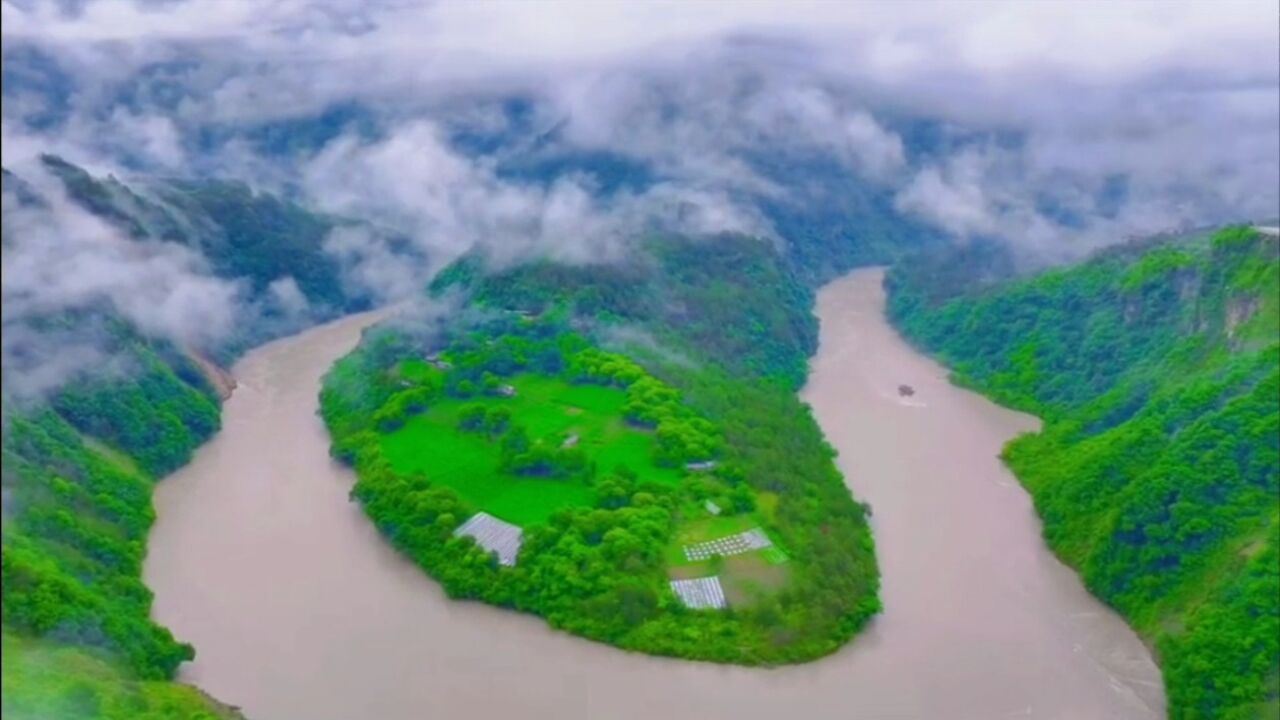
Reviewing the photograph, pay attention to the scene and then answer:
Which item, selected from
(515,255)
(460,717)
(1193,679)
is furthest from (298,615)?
(515,255)

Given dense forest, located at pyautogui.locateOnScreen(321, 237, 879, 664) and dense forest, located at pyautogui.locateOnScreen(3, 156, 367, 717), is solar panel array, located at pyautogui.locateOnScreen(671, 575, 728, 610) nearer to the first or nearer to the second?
dense forest, located at pyautogui.locateOnScreen(321, 237, 879, 664)

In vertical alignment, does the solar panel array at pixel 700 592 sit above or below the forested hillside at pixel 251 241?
above

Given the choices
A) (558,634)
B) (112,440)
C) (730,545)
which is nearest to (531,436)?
(730,545)

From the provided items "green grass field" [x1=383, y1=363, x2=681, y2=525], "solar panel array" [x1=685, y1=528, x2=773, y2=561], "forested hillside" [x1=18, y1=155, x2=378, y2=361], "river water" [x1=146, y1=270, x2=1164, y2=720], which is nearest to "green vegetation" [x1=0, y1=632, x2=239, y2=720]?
"river water" [x1=146, y1=270, x2=1164, y2=720]

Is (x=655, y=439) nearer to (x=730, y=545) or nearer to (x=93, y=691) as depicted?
(x=730, y=545)

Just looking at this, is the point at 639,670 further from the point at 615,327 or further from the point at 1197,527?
the point at 615,327

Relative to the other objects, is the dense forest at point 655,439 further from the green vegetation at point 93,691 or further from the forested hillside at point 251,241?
the green vegetation at point 93,691

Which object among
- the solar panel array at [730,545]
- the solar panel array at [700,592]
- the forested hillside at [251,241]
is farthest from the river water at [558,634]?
the forested hillside at [251,241]
